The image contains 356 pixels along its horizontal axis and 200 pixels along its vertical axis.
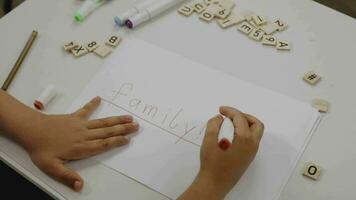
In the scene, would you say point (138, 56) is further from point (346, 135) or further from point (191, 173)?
point (346, 135)

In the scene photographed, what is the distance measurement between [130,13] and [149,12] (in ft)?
0.14

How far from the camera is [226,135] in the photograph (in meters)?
0.64

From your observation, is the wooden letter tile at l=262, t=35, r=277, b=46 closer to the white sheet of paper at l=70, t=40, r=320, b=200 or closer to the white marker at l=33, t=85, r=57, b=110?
the white sheet of paper at l=70, t=40, r=320, b=200

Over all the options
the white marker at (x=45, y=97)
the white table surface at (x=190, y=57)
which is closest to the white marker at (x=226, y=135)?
the white table surface at (x=190, y=57)

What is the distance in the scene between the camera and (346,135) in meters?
0.70

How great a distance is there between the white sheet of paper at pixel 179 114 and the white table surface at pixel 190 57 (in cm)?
2

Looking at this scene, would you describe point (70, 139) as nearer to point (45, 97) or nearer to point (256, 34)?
point (45, 97)

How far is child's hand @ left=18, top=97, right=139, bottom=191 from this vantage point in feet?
2.22

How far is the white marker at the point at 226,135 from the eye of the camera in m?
0.64

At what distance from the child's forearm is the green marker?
0.24 m

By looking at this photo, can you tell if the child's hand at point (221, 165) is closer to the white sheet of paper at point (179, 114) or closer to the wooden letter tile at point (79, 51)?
the white sheet of paper at point (179, 114)

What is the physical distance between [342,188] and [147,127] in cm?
33

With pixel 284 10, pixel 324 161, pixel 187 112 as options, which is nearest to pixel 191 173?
pixel 187 112

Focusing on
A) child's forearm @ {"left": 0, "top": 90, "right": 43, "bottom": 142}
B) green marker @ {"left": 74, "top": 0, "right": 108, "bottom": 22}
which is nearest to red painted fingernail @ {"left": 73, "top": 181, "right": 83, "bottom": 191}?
child's forearm @ {"left": 0, "top": 90, "right": 43, "bottom": 142}
